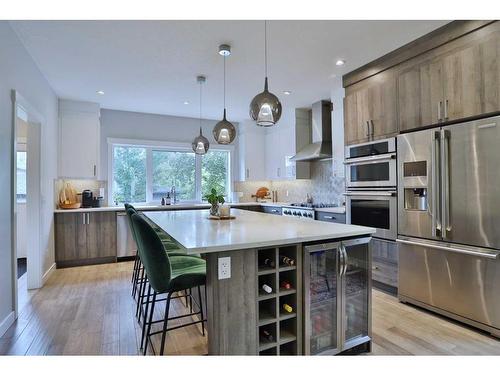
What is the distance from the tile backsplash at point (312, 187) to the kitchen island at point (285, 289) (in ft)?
8.93

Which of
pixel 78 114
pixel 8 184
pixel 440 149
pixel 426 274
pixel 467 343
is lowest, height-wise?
pixel 467 343

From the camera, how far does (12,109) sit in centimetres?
258

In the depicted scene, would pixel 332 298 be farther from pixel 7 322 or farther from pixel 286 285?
pixel 7 322

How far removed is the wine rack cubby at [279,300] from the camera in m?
1.74

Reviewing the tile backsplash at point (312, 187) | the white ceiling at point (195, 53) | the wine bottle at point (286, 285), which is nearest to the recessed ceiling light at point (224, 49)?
the white ceiling at point (195, 53)

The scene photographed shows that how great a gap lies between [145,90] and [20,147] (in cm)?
284

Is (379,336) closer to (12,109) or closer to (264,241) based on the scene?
(264,241)

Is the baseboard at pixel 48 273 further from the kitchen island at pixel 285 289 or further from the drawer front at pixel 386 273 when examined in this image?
the drawer front at pixel 386 273

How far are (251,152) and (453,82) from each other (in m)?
4.00

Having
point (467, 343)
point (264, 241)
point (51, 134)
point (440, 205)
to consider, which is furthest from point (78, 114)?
point (467, 343)

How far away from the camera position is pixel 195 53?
301cm

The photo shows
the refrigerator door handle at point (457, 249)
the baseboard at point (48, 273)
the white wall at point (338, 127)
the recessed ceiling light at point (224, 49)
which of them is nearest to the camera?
the refrigerator door handle at point (457, 249)

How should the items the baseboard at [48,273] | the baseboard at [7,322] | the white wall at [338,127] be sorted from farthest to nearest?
the white wall at [338,127] → the baseboard at [48,273] → the baseboard at [7,322]

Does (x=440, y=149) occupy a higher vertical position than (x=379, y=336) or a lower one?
higher
